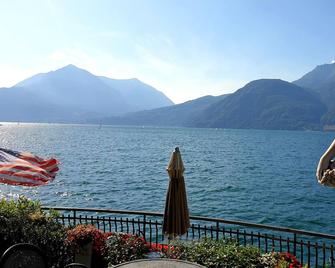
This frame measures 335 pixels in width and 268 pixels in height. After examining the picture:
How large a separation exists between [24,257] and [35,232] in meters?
3.53

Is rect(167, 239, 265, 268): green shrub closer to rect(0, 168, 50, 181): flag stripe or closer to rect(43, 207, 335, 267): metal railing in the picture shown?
rect(43, 207, 335, 267): metal railing

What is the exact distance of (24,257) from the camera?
19.8 feet

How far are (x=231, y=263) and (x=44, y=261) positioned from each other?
3.91 m

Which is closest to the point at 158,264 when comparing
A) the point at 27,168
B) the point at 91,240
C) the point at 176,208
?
the point at 176,208

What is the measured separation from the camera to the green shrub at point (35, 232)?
933 centimetres

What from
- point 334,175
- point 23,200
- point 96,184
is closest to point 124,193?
point 96,184

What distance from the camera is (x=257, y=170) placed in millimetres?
54250

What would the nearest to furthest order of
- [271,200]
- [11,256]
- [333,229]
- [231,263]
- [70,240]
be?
[11,256] → [231,263] → [70,240] → [333,229] → [271,200]

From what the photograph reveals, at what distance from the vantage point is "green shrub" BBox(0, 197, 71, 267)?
9328 mm

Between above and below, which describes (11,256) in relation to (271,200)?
above

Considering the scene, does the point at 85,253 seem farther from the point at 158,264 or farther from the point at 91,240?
A: the point at 158,264

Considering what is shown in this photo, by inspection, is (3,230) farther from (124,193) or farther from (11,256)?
(124,193)

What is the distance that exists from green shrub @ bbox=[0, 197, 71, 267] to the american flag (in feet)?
6.15

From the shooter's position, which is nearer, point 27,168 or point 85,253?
point 27,168
